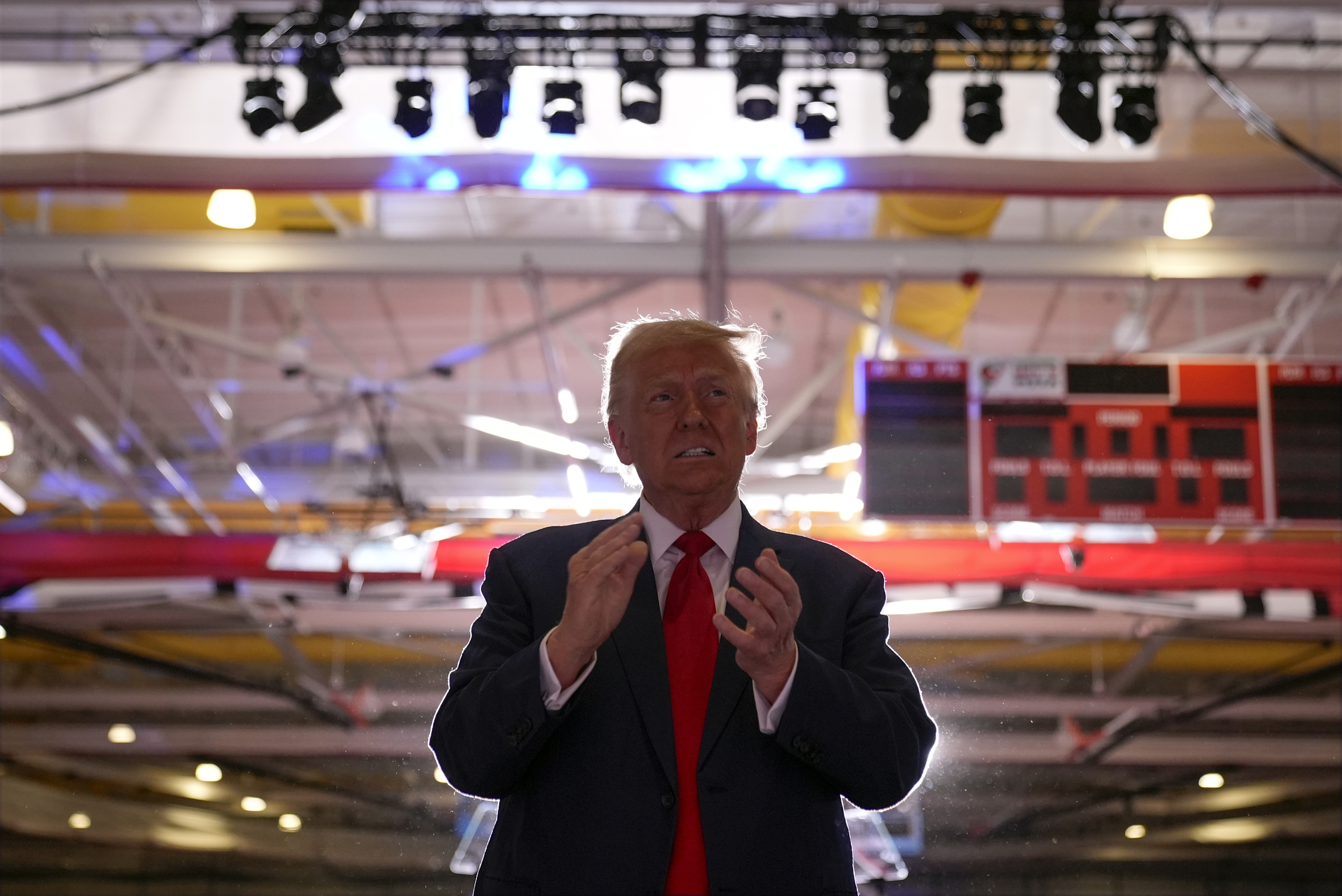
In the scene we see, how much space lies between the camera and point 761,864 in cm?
126

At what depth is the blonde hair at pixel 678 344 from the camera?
149 centimetres

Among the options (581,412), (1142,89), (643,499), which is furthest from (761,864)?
(581,412)

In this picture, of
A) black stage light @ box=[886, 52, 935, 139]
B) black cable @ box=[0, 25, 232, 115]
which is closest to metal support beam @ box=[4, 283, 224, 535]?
black cable @ box=[0, 25, 232, 115]

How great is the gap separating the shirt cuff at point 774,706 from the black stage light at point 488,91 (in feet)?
11.2

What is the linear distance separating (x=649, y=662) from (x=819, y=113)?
134 inches

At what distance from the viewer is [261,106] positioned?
4414mm

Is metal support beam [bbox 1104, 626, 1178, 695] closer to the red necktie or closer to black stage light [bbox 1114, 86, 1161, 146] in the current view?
black stage light [bbox 1114, 86, 1161, 146]

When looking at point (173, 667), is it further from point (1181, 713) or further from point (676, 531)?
point (676, 531)

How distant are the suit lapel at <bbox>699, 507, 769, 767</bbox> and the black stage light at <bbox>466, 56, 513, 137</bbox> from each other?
3.22 metres

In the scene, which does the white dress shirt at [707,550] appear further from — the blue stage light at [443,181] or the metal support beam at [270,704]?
the blue stage light at [443,181]

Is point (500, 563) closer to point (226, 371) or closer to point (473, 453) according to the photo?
point (473, 453)

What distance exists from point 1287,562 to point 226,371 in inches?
296

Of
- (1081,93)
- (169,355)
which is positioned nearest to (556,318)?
(1081,93)

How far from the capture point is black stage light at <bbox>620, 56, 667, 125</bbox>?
4.38 meters
